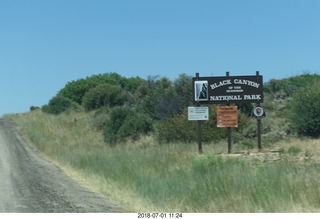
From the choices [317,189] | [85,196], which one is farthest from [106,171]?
[317,189]

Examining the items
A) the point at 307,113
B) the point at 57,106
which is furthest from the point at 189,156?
the point at 57,106

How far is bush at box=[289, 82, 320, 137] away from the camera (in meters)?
30.3

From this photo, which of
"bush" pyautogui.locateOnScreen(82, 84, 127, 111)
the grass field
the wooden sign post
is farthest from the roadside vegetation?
"bush" pyautogui.locateOnScreen(82, 84, 127, 111)

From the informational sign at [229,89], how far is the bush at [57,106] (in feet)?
159

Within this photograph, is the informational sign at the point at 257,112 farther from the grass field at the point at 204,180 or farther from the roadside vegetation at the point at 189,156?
the grass field at the point at 204,180

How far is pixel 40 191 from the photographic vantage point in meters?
17.0

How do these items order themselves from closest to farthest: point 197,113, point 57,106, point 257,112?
point 257,112, point 197,113, point 57,106

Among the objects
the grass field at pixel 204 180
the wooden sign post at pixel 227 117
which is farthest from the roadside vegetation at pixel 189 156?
the wooden sign post at pixel 227 117

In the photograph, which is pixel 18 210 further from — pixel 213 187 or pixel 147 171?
pixel 147 171

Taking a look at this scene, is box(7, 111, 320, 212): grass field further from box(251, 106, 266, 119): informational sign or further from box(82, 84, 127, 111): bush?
box(82, 84, 127, 111): bush

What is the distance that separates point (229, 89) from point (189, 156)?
5.12 meters

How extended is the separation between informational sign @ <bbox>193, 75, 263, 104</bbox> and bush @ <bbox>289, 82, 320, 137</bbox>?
5.36 metres

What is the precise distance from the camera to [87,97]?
71.9 m

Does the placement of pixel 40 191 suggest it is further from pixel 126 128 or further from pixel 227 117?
pixel 126 128
